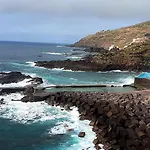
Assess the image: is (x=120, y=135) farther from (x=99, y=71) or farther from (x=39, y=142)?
(x=99, y=71)

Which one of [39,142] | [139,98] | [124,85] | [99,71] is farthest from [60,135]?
[99,71]

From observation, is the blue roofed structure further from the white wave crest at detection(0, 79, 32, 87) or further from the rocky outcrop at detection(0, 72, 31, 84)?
the rocky outcrop at detection(0, 72, 31, 84)

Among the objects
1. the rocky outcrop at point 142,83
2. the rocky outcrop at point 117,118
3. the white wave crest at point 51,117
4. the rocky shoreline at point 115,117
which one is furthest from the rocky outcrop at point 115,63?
the rocky outcrop at point 117,118

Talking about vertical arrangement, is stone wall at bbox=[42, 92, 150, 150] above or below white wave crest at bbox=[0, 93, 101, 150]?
above

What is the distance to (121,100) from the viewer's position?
31.6 m

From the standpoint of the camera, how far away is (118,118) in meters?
26.3

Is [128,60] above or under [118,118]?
above

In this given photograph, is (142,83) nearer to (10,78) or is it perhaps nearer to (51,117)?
(51,117)

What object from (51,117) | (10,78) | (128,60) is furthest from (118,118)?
(128,60)

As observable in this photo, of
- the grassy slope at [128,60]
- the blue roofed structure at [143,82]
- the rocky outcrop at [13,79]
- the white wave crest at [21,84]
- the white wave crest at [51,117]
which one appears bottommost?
the white wave crest at [51,117]

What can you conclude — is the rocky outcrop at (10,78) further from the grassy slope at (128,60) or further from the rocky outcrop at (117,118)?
the grassy slope at (128,60)

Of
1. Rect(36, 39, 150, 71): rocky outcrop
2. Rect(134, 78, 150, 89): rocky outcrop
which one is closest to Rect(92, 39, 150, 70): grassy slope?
Rect(36, 39, 150, 71): rocky outcrop

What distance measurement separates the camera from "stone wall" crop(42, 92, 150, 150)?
23.2 meters

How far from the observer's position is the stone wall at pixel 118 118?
23.2 meters
